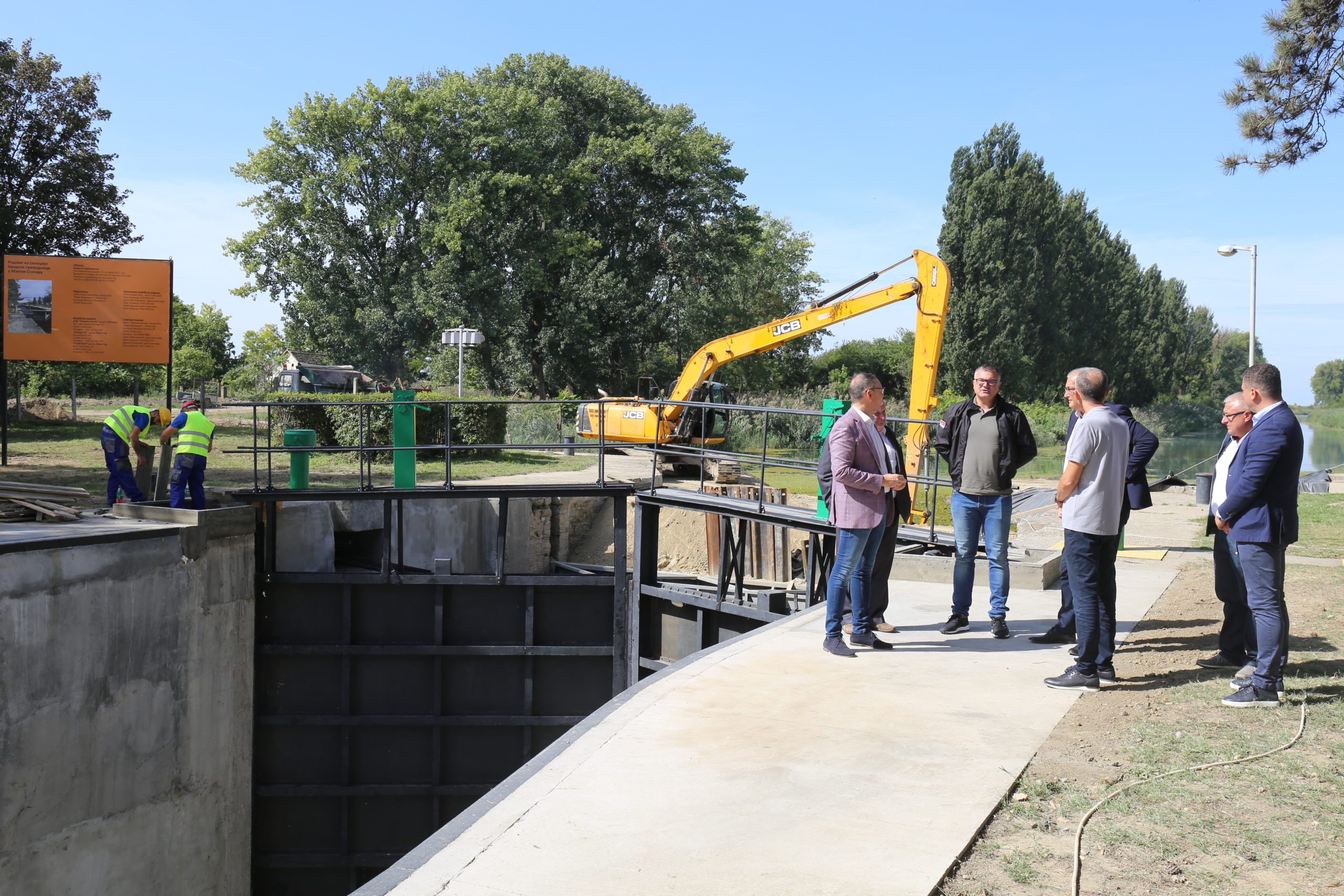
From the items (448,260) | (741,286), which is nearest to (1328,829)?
(448,260)

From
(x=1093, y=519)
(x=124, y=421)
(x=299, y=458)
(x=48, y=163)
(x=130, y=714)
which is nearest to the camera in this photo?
(x=1093, y=519)

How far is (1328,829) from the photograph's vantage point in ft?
12.1

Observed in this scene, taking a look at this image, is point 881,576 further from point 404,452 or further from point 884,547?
point 404,452

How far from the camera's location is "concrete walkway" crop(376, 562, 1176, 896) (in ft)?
11.1

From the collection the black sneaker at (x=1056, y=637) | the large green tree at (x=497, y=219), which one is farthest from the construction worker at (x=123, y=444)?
the large green tree at (x=497, y=219)

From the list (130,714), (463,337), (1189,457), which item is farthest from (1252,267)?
(130,714)

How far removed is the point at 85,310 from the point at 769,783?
1517 centimetres

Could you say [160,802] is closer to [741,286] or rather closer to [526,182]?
[526,182]

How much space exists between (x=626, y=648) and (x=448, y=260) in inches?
1126

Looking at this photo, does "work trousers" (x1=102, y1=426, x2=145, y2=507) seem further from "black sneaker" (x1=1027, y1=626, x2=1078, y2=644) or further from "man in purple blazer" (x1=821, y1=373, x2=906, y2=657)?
"black sneaker" (x1=1027, y1=626, x2=1078, y2=644)

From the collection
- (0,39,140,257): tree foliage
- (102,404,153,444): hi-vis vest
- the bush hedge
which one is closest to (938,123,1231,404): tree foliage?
the bush hedge

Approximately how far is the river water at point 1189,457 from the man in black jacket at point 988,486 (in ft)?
45.0

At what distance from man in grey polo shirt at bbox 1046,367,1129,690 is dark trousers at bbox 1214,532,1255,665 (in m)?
0.91

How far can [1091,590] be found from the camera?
5.58 meters
